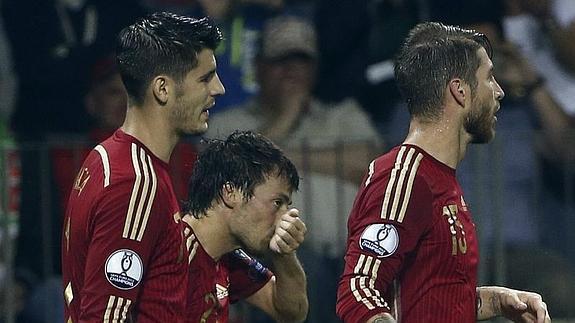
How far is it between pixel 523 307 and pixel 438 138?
23.2 inches

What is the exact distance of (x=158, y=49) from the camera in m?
4.64

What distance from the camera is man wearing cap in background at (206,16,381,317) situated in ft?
25.0

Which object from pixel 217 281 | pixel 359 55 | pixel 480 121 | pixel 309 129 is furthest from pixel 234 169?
pixel 359 55

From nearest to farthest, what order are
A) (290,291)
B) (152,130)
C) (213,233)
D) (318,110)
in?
(152,130), (213,233), (290,291), (318,110)

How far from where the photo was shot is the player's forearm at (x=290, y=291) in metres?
5.41

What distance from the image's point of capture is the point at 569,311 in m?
7.81

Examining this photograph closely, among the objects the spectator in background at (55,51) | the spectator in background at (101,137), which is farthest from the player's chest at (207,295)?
the spectator in background at (55,51)

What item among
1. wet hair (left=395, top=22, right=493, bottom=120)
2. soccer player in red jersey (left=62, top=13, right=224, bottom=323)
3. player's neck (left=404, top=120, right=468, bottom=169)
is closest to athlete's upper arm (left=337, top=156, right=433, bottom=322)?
player's neck (left=404, top=120, right=468, bottom=169)

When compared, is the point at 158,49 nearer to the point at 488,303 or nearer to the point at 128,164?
the point at 128,164

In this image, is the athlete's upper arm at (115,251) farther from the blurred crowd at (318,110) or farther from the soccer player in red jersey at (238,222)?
the blurred crowd at (318,110)

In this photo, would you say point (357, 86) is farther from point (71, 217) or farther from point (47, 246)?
point (71, 217)

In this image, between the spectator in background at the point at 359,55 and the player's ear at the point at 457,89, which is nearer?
the player's ear at the point at 457,89

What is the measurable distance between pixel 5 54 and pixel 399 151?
401 centimetres

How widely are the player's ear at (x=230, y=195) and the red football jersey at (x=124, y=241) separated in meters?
0.65
